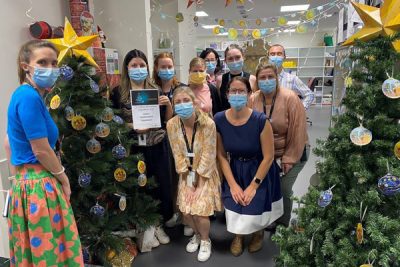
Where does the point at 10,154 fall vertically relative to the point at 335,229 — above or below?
above

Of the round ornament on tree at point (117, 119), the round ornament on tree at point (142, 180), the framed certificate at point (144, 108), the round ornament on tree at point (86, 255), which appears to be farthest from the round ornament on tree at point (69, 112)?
the round ornament on tree at point (86, 255)

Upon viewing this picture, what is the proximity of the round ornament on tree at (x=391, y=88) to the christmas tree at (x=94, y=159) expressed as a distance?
162 centimetres

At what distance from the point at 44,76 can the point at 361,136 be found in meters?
1.57

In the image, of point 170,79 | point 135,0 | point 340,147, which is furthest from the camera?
point 135,0

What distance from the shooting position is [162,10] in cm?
530

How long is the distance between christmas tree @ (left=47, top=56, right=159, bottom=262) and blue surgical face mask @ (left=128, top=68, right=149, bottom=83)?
31cm

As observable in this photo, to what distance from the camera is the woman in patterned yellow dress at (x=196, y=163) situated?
235cm

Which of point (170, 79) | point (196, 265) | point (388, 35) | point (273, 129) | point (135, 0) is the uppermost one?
point (135, 0)

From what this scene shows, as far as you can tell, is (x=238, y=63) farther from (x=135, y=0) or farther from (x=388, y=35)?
(x=135, y=0)

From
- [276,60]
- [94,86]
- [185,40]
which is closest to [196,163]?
[94,86]

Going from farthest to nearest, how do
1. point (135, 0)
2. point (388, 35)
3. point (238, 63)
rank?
point (135, 0) < point (238, 63) < point (388, 35)

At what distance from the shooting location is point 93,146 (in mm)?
2049

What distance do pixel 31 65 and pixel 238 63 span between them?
1797 mm

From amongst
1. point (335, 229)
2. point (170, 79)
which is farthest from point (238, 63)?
point (335, 229)
